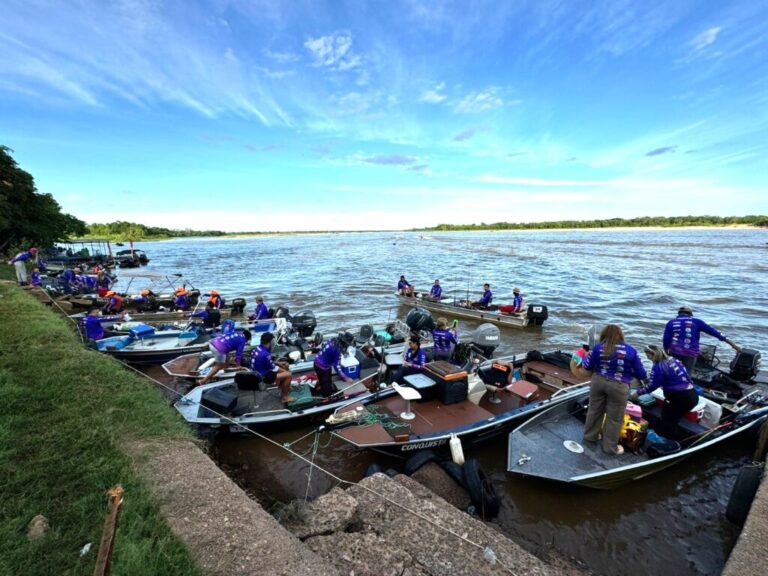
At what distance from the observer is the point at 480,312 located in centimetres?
1908

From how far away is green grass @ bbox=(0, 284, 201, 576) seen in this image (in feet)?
9.84

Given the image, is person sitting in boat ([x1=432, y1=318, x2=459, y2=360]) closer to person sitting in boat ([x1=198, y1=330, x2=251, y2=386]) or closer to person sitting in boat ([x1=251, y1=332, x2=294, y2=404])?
person sitting in boat ([x1=251, y1=332, x2=294, y2=404])

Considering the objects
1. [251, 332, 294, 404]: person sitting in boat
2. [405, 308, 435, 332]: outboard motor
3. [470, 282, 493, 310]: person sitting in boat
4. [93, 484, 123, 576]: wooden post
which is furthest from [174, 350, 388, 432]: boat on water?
[470, 282, 493, 310]: person sitting in boat

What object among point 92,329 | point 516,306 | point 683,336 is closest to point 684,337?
point 683,336

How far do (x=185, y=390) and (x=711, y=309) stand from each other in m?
26.9

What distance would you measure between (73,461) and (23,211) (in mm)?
41284

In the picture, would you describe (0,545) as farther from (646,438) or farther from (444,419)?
(646,438)

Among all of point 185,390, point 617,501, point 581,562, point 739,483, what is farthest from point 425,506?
point 185,390

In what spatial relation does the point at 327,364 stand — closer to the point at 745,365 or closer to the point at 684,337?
the point at 684,337

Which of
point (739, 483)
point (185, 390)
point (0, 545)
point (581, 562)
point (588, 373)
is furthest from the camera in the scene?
point (185, 390)

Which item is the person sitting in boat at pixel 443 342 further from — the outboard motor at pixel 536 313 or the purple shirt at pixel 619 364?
the outboard motor at pixel 536 313

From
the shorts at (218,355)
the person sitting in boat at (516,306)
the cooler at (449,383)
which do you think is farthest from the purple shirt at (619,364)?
the person sitting in boat at (516,306)

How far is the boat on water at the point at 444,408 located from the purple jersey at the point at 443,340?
0.96m

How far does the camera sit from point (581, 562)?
4.98 meters
